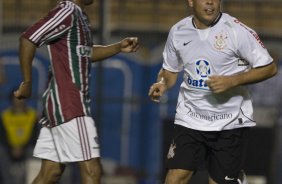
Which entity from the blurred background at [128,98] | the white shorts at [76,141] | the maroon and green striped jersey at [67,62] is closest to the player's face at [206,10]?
the maroon and green striped jersey at [67,62]

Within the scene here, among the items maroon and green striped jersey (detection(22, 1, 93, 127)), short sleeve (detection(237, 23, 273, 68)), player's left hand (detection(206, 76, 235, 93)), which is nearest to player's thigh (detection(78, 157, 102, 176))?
maroon and green striped jersey (detection(22, 1, 93, 127))

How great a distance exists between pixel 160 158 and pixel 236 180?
16.7 ft

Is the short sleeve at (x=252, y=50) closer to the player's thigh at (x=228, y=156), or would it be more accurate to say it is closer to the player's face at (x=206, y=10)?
the player's face at (x=206, y=10)

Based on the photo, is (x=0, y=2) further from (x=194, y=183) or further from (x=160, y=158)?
(x=194, y=183)

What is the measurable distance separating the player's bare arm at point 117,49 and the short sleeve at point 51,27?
54 centimetres

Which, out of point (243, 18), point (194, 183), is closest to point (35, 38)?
point (194, 183)

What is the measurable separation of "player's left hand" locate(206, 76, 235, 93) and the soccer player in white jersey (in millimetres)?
148

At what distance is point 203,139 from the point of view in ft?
27.3

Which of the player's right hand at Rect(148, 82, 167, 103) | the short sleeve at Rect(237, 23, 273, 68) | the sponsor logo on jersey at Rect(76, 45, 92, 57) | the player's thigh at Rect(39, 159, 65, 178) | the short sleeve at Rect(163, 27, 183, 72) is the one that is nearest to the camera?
the short sleeve at Rect(237, 23, 273, 68)

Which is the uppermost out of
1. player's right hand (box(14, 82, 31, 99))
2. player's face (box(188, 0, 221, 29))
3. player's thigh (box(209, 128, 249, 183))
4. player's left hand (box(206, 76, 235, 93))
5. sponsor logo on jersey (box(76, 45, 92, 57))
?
player's face (box(188, 0, 221, 29))

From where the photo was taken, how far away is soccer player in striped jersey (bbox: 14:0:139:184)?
337 inches

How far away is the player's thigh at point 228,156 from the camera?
8.30 metres

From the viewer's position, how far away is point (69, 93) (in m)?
8.66

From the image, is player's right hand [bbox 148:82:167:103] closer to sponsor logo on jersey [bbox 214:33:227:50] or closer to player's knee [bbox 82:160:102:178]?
sponsor logo on jersey [bbox 214:33:227:50]
